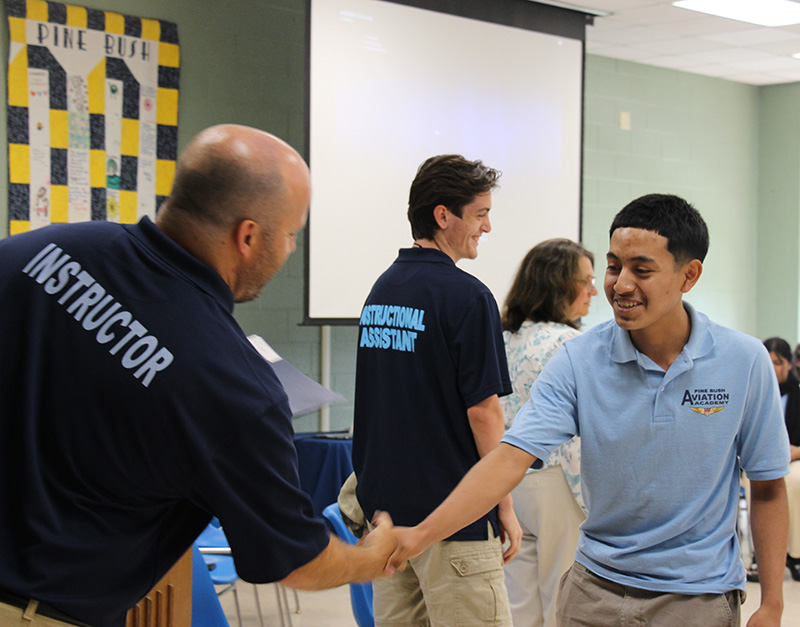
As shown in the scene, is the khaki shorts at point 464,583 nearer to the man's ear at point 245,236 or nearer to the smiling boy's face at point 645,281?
the smiling boy's face at point 645,281

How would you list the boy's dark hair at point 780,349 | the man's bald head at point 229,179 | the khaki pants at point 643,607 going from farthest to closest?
the boy's dark hair at point 780,349
the khaki pants at point 643,607
the man's bald head at point 229,179

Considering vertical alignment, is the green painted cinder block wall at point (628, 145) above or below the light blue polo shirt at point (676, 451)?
above

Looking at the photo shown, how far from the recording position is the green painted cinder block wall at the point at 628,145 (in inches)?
194

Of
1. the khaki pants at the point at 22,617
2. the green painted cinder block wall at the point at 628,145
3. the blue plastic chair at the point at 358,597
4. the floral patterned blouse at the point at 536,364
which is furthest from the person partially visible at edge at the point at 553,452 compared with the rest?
the green painted cinder block wall at the point at 628,145

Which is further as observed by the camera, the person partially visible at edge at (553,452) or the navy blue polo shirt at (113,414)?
the person partially visible at edge at (553,452)

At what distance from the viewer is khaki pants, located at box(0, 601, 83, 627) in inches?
47.0

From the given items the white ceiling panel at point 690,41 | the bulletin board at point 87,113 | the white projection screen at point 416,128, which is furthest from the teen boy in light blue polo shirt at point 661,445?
the white ceiling panel at point 690,41

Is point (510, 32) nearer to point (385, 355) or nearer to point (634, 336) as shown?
point (385, 355)

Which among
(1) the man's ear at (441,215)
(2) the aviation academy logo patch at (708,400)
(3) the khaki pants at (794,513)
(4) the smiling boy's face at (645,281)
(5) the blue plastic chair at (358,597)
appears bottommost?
(3) the khaki pants at (794,513)

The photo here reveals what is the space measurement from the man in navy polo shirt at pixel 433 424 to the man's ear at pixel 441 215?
4 cm

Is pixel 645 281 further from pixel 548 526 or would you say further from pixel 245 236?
pixel 548 526

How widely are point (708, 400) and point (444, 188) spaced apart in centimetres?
96

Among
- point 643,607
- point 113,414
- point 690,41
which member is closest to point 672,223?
point 643,607

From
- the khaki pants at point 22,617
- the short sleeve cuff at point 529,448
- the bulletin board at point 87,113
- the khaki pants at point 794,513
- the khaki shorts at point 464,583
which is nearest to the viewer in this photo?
the khaki pants at point 22,617
